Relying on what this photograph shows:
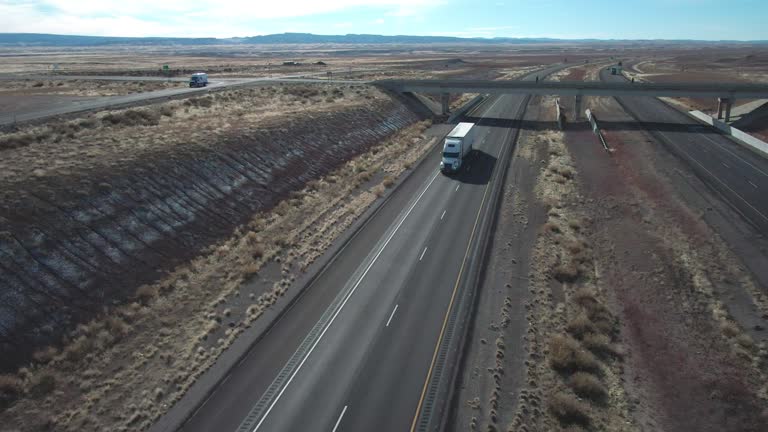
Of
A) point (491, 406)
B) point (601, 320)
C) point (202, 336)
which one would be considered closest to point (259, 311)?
point (202, 336)

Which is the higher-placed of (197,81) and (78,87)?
(197,81)

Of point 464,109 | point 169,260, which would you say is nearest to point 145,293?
point 169,260

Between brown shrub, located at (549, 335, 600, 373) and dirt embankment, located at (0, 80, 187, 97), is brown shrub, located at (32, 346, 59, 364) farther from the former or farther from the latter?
dirt embankment, located at (0, 80, 187, 97)

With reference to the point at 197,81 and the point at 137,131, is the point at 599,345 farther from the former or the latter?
the point at 197,81

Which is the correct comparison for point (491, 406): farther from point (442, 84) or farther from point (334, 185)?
point (442, 84)

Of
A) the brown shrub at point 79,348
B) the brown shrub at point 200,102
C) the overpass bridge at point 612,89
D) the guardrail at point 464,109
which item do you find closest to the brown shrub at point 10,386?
the brown shrub at point 79,348

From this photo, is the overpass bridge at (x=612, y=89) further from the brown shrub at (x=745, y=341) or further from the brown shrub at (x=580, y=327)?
the brown shrub at (x=580, y=327)
